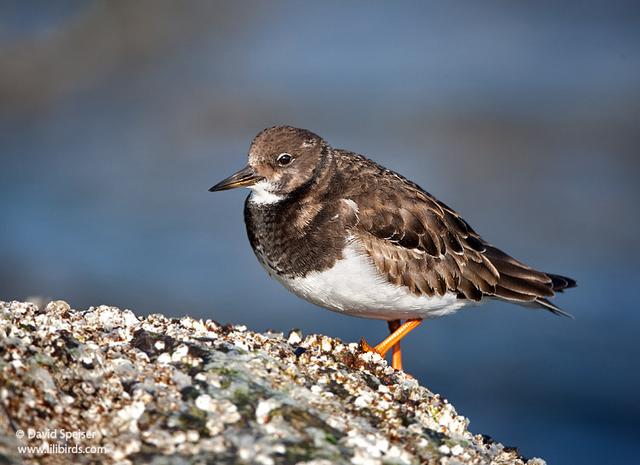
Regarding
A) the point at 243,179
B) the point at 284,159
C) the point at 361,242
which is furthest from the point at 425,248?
the point at 243,179

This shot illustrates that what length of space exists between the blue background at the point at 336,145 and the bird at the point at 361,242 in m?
3.08

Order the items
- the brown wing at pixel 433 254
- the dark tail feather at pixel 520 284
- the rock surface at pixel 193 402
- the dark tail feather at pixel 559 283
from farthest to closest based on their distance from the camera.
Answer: the dark tail feather at pixel 559 283, the dark tail feather at pixel 520 284, the brown wing at pixel 433 254, the rock surface at pixel 193 402

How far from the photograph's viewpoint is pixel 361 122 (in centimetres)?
1366

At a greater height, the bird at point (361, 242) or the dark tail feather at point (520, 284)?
the dark tail feather at point (520, 284)

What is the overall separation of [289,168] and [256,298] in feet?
16.0

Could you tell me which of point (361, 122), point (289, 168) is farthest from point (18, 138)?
point (289, 168)

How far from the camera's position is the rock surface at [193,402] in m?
3.21

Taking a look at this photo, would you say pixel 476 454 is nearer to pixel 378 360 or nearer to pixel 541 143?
pixel 378 360

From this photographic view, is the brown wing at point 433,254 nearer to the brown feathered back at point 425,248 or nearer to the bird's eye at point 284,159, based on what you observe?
the brown feathered back at point 425,248

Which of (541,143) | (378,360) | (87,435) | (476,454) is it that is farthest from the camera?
(541,143)

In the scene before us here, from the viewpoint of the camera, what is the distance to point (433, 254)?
600cm

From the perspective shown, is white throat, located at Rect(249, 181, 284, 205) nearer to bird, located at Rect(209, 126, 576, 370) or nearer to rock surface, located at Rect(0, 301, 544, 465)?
bird, located at Rect(209, 126, 576, 370)

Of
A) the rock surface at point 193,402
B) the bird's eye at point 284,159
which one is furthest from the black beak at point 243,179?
the rock surface at point 193,402

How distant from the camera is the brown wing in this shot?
→ 5715 millimetres
